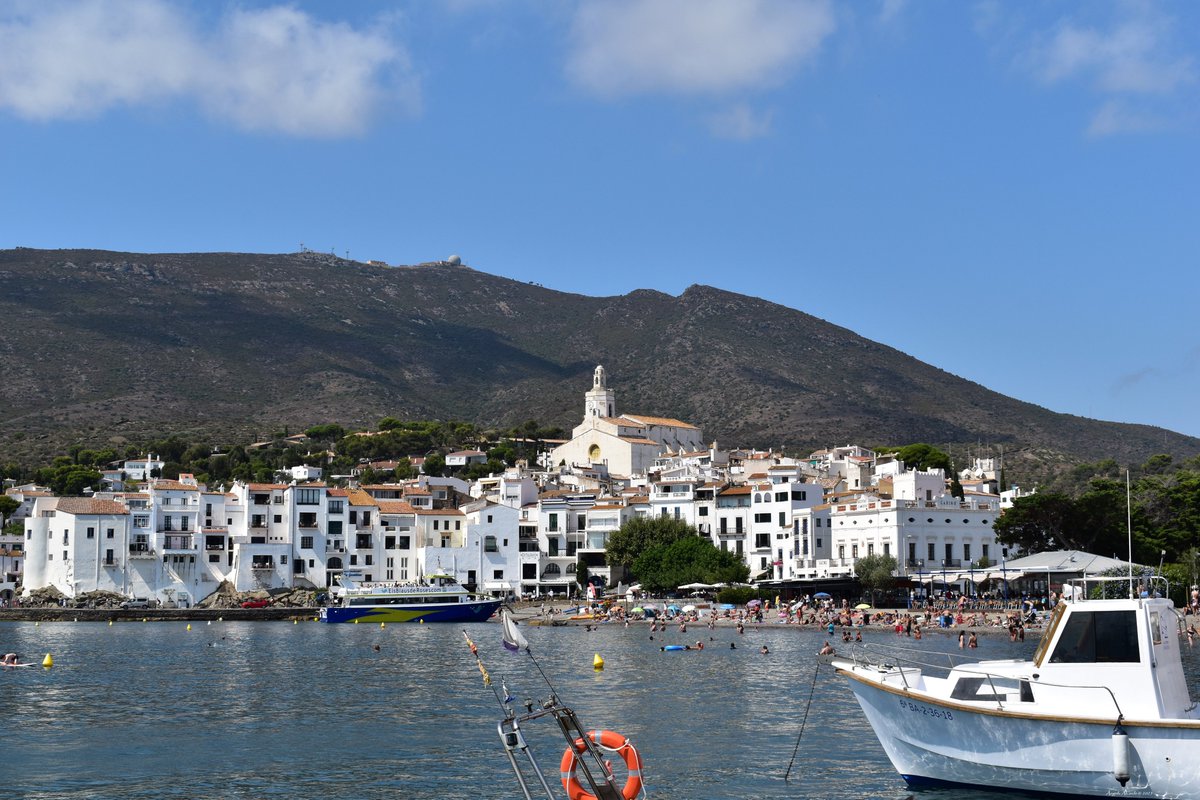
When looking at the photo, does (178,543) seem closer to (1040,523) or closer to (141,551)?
(141,551)

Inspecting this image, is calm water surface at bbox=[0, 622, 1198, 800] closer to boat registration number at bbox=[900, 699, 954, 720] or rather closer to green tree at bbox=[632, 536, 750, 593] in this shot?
boat registration number at bbox=[900, 699, 954, 720]

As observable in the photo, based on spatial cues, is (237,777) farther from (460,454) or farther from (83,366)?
(83,366)

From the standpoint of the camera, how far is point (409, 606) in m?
93.6

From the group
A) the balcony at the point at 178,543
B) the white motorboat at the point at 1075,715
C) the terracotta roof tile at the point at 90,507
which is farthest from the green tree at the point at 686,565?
the white motorboat at the point at 1075,715

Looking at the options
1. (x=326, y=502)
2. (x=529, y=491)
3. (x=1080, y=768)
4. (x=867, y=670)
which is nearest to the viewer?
(x=1080, y=768)

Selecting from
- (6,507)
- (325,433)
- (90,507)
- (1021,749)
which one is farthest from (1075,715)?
(325,433)

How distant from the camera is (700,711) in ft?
130

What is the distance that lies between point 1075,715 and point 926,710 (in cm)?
263

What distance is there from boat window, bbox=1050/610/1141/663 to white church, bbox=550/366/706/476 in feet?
396

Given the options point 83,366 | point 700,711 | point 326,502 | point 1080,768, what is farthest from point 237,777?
point 83,366

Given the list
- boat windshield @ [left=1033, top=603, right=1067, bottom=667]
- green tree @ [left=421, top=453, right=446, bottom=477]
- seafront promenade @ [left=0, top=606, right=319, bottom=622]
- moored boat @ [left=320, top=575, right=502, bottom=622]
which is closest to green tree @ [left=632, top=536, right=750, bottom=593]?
moored boat @ [left=320, top=575, right=502, bottom=622]

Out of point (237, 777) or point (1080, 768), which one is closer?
Result: point (1080, 768)

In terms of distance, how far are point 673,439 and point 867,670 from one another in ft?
436

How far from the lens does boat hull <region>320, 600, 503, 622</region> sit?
93000 millimetres
